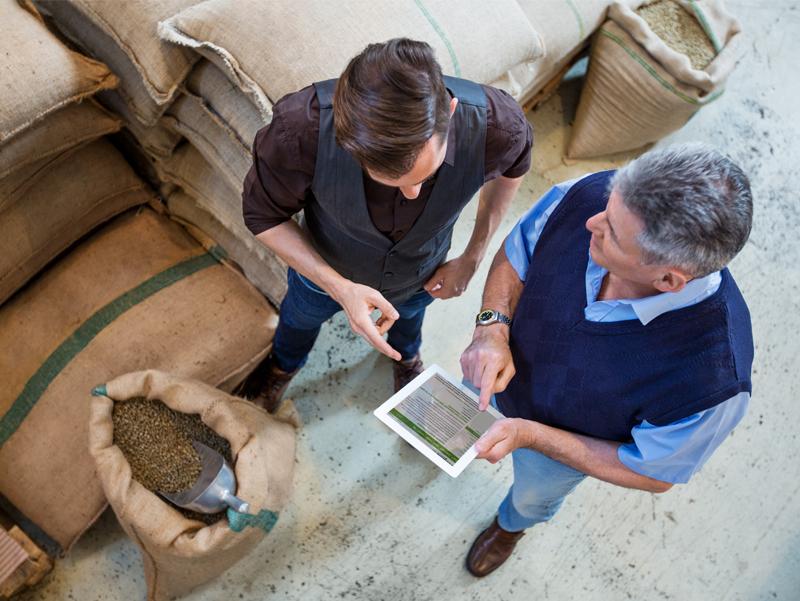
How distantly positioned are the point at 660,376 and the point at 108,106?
194cm

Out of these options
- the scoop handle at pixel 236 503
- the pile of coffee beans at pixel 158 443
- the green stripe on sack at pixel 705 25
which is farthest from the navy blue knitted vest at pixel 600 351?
the green stripe on sack at pixel 705 25

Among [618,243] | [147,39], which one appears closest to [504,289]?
[618,243]

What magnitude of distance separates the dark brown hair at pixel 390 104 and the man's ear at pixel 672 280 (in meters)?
0.47

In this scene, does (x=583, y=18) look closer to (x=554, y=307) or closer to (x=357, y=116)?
(x=554, y=307)

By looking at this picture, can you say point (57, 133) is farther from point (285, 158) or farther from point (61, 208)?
point (285, 158)

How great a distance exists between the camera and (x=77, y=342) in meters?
1.84

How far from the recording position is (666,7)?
2621mm

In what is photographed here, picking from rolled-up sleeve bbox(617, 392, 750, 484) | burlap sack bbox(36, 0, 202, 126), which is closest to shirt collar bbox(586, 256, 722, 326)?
rolled-up sleeve bbox(617, 392, 750, 484)

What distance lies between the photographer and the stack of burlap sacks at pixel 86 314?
1585 millimetres

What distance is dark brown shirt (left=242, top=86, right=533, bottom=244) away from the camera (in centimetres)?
108

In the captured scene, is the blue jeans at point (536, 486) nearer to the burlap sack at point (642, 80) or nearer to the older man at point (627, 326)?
the older man at point (627, 326)

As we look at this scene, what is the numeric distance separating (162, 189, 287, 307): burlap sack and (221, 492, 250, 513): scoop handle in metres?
0.74

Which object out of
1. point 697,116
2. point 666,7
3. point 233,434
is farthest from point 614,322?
point 697,116

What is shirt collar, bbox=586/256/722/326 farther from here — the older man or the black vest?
the black vest
